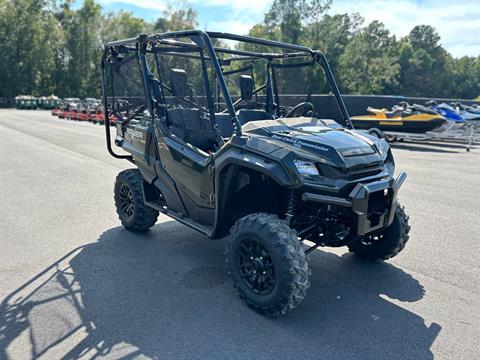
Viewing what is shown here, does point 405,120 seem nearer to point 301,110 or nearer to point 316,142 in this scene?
point 301,110

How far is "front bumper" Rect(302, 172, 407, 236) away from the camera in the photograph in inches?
123

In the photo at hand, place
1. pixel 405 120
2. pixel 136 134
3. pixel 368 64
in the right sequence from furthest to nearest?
pixel 368 64, pixel 405 120, pixel 136 134

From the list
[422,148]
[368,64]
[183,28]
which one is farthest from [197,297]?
[183,28]

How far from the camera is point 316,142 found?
3.36 meters

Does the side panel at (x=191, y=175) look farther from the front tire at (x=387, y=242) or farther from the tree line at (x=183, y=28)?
the tree line at (x=183, y=28)

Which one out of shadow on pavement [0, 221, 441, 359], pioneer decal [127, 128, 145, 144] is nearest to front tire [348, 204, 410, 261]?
shadow on pavement [0, 221, 441, 359]

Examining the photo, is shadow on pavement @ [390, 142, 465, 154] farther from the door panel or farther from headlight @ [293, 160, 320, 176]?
headlight @ [293, 160, 320, 176]

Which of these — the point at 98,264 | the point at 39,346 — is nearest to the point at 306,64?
the point at 98,264

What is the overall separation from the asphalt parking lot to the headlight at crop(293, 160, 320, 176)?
3.73ft

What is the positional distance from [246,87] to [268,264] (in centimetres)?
248

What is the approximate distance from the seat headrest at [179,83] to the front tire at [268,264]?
1.84 metres

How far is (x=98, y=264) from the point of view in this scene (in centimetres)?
431

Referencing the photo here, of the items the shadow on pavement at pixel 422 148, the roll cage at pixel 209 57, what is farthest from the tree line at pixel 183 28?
the roll cage at pixel 209 57

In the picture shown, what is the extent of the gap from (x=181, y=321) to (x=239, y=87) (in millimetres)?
2845
